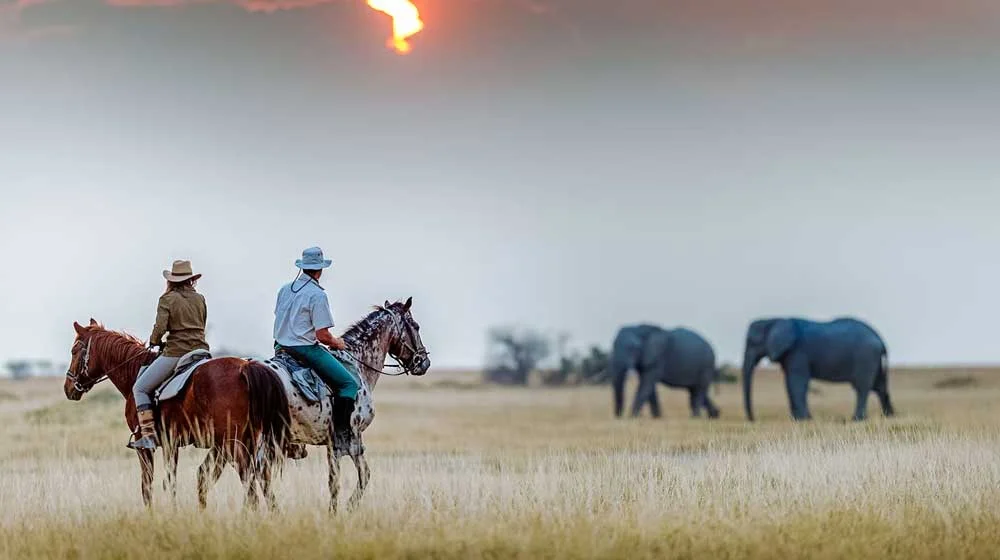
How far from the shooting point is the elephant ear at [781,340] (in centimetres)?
3678

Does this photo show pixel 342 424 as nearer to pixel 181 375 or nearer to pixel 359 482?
pixel 359 482

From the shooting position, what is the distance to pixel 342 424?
1438 centimetres

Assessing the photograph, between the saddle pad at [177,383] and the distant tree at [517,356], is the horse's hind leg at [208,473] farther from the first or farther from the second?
the distant tree at [517,356]

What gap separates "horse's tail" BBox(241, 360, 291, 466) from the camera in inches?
530

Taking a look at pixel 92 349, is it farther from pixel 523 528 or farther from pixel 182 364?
pixel 523 528

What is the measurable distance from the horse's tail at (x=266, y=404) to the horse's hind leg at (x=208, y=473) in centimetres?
53

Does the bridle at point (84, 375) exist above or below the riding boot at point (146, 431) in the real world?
above

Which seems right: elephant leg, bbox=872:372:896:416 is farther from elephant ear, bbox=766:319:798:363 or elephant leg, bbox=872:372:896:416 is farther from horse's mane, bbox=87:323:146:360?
horse's mane, bbox=87:323:146:360

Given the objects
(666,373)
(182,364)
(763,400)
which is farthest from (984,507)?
(763,400)

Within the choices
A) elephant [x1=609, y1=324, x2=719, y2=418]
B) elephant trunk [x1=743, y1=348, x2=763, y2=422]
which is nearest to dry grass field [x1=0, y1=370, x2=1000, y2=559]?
elephant trunk [x1=743, y1=348, x2=763, y2=422]

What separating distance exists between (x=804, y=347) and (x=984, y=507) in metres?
22.8

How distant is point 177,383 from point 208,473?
1027 mm

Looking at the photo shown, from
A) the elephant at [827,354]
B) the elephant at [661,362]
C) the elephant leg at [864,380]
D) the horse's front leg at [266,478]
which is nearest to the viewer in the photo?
the horse's front leg at [266,478]

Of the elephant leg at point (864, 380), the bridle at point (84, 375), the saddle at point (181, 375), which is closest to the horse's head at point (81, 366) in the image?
the bridle at point (84, 375)
